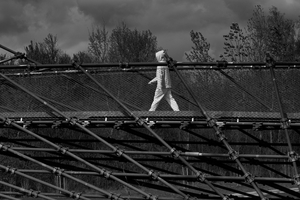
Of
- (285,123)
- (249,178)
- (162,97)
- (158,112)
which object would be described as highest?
(162,97)

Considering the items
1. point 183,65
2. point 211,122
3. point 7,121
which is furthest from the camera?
point 7,121

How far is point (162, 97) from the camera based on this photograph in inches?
360

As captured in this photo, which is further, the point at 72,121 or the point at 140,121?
the point at 72,121

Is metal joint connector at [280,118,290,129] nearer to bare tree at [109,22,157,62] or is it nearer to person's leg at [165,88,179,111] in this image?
person's leg at [165,88,179,111]

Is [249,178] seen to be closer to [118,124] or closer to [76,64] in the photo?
[118,124]

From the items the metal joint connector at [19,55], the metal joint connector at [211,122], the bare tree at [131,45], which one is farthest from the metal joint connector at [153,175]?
the bare tree at [131,45]

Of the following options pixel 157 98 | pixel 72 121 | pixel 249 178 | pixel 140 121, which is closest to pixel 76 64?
pixel 72 121

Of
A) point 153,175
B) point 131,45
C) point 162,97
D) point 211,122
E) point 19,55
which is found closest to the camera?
point 211,122

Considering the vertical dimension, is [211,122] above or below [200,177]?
above

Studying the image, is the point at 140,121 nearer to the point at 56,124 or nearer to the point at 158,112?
the point at 158,112

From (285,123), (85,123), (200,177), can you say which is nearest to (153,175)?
(200,177)

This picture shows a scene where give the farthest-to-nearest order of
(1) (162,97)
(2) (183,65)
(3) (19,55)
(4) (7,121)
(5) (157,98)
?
(3) (19,55) → (5) (157,98) → (1) (162,97) → (4) (7,121) → (2) (183,65)

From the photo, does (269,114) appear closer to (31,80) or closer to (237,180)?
(237,180)

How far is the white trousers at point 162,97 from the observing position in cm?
905
